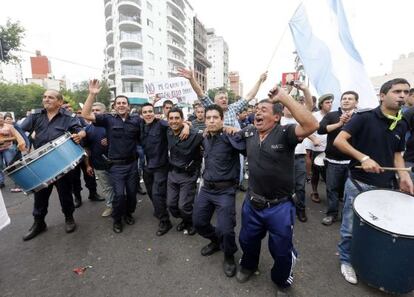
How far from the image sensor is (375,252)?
2.39 m

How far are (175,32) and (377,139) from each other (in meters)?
49.7

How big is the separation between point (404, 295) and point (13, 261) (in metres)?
4.74

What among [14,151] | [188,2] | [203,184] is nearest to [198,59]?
[188,2]

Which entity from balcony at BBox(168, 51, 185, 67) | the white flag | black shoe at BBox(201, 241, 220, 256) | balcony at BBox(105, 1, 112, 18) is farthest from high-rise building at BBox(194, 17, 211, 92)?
black shoe at BBox(201, 241, 220, 256)

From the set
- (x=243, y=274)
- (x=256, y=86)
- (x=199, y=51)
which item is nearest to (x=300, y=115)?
(x=243, y=274)

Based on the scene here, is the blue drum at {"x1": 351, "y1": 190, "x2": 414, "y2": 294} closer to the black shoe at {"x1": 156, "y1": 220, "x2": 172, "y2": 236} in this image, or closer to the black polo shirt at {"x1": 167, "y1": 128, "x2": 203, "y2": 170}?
the black polo shirt at {"x1": 167, "y1": 128, "x2": 203, "y2": 170}

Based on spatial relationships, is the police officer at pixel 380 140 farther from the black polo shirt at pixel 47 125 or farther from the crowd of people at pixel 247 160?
the black polo shirt at pixel 47 125

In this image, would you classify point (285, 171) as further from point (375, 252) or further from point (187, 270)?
point (187, 270)

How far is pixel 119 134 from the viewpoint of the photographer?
417cm

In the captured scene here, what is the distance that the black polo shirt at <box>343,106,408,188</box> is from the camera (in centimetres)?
271

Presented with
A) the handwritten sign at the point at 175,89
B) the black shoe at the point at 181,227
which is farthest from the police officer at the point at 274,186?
the handwritten sign at the point at 175,89

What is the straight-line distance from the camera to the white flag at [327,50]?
4.90 meters

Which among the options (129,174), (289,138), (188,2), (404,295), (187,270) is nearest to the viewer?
(289,138)

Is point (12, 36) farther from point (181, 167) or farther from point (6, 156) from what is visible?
point (181, 167)
